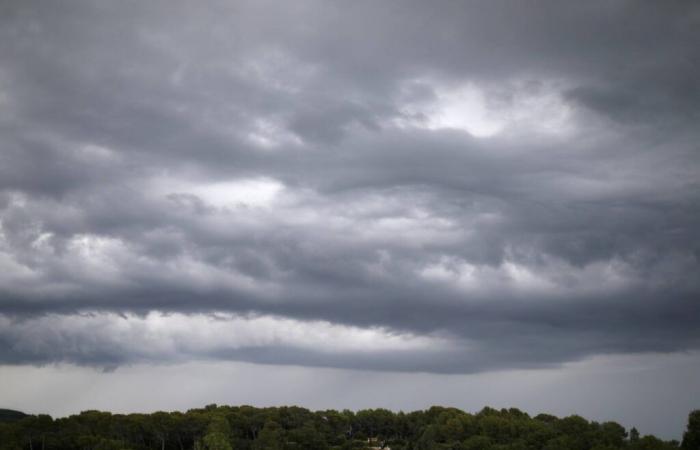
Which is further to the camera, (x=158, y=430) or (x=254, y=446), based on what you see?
(x=158, y=430)

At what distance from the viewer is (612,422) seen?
17900 cm

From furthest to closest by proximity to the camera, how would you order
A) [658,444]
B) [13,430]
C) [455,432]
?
[455,432] → [13,430] → [658,444]

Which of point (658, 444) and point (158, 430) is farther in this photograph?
point (158, 430)

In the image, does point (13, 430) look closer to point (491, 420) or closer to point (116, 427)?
point (116, 427)

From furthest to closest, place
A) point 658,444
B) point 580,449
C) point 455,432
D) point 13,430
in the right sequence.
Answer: point 455,432 → point 13,430 → point 580,449 → point 658,444

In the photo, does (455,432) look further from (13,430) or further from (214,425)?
(13,430)

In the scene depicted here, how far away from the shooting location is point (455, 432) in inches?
7549

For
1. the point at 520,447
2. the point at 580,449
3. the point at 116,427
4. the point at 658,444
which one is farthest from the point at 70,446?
the point at 658,444

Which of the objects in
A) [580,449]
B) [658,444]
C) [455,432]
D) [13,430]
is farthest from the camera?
[455,432]

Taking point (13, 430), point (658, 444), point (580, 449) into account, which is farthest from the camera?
point (13, 430)

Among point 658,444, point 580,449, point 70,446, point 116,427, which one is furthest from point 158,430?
point 658,444

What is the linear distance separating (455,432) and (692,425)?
7322 cm

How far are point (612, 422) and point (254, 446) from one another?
101 meters

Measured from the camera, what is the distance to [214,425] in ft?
640
